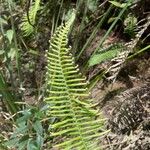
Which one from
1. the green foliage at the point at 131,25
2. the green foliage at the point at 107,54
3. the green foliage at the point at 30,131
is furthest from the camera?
the green foliage at the point at 131,25

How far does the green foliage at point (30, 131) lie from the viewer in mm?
1431

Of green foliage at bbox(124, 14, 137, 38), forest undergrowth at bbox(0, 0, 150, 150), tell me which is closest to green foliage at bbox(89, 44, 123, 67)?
forest undergrowth at bbox(0, 0, 150, 150)

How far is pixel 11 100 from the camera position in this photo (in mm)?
1679

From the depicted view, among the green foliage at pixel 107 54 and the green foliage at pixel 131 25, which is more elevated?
the green foliage at pixel 131 25

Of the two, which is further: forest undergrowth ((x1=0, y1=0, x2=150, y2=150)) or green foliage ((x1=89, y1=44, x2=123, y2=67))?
green foliage ((x1=89, y1=44, x2=123, y2=67))

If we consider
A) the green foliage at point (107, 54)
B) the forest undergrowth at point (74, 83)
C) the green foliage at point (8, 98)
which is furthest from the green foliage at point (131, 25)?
the green foliage at point (8, 98)

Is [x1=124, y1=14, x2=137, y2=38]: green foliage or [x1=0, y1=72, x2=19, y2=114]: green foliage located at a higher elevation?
[x1=124, y1=14, x2=137, y2=38]: green foliage

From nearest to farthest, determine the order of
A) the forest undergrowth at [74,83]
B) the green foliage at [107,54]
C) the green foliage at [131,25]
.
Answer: the forest undergrowth at [74,83] → the green foliage at [107,54] → the green foliage at [131,25]

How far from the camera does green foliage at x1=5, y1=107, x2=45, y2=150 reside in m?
1.43

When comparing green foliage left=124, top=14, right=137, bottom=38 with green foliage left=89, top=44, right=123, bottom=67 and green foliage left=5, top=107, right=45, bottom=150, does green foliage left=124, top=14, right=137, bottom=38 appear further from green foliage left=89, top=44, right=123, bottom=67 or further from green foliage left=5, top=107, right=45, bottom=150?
green foliage left=5, top=107, right=45, bottom=150

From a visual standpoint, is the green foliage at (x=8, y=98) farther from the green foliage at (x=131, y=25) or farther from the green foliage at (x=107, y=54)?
the green foliage at (x=131, y=25)

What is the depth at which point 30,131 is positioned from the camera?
1.51 metres

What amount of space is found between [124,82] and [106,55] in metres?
0.37

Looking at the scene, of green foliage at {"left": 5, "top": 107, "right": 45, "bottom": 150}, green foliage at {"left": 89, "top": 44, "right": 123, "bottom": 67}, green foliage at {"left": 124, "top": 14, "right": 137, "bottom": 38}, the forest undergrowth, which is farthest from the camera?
green foliage at {"left": 124, "top": 14, "right": 137, "bottom": 38}
